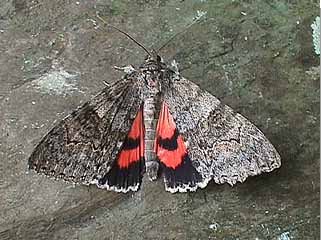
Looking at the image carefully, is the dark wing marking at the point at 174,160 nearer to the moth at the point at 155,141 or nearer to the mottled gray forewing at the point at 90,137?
the moth at the point at 155,141

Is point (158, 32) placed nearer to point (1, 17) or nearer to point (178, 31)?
point (178, 31)

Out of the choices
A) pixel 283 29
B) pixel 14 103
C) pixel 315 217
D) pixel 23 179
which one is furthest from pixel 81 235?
pixel 283 29

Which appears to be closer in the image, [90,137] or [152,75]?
[90,137]

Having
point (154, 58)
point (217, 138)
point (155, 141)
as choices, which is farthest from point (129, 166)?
point (154, 58)

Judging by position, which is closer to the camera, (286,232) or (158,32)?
(286,232)

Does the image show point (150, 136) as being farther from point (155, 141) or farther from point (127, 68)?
point (127, 68)

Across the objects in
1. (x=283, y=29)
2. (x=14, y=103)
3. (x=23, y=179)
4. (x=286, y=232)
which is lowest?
(x=286, y=232)

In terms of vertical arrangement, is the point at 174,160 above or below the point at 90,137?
below
